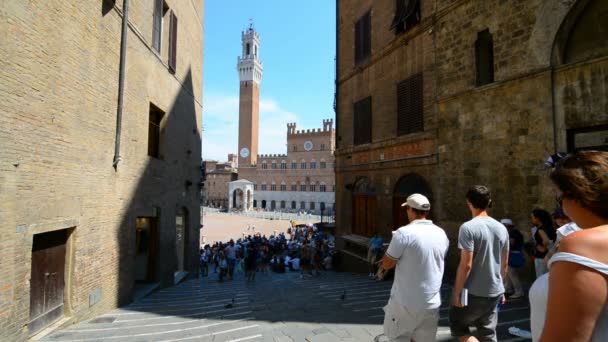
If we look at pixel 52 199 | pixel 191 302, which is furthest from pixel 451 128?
pixel 52 199

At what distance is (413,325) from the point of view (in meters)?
2.83

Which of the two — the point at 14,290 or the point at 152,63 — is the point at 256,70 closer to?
the point at 152,63

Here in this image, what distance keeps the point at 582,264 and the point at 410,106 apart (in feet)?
35.7

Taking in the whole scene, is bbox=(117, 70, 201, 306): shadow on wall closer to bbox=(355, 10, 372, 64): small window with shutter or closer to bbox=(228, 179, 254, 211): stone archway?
bbox=(355, 10, 372, 64): small window with shutter

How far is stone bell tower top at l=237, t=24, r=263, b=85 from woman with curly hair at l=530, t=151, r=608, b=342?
82250 mm

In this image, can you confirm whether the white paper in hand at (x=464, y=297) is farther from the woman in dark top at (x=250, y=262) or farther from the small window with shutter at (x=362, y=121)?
the small window with shutter at (x=362, y=121)

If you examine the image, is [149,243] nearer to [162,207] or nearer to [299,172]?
[162,207]

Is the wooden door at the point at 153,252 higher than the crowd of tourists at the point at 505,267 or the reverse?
the reverse

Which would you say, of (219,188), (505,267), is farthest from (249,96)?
(505,267)

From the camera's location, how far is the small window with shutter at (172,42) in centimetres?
1134

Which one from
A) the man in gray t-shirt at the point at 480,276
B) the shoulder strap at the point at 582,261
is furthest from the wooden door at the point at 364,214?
the shoulder strap at the point at 582,261

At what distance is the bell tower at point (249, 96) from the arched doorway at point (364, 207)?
6122cm

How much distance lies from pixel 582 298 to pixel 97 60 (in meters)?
7.68

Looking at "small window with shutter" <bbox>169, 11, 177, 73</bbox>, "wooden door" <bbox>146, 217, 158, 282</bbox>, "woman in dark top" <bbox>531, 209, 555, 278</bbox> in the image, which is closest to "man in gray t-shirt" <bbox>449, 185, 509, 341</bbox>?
"woman in dark top" <bbox>531, 209, 555, 278</bbox>
